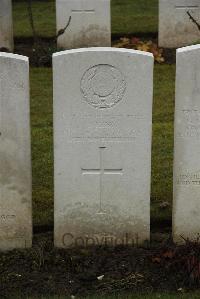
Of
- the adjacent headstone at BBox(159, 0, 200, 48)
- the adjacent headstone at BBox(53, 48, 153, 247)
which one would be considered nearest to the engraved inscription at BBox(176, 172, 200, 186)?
the adjacent headstone at BBox(53, 48, 153, 247)

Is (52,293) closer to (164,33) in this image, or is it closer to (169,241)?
(169,241)

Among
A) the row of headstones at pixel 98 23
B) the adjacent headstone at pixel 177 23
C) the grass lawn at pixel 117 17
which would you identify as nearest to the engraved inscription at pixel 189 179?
the row of headstones at pixel 98 23

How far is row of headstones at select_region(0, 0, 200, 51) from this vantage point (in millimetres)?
12141

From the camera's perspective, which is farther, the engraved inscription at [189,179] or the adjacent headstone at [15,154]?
the engraved inscription at [189,179]

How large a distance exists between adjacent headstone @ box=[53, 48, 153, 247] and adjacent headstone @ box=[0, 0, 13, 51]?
622cm

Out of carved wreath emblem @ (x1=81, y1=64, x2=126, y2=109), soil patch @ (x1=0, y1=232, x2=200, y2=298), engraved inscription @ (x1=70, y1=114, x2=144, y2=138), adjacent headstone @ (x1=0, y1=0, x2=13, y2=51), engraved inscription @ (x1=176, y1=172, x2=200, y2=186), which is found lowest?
soil patch @ (x1=0, y1=232, x2=200, y2=298)

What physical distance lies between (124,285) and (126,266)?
274 mm

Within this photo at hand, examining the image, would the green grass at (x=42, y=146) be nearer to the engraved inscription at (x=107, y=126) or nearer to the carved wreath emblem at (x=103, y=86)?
the engraved inscription at (x=107, y=126)

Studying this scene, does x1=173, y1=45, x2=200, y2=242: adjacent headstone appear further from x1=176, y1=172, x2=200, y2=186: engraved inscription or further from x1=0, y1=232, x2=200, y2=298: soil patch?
x1=0, y1=232, x2=200, y2=298: soil patch

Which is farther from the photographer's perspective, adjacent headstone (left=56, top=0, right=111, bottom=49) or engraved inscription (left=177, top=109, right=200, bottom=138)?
adjacent headstone (left=56, top=0, right=111, bottom=49)

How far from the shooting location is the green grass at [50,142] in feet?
23.2

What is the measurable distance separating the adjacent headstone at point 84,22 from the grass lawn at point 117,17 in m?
0.97

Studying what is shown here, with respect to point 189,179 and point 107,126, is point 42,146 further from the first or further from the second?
point 189,179

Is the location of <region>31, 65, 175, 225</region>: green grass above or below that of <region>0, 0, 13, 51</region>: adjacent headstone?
below
